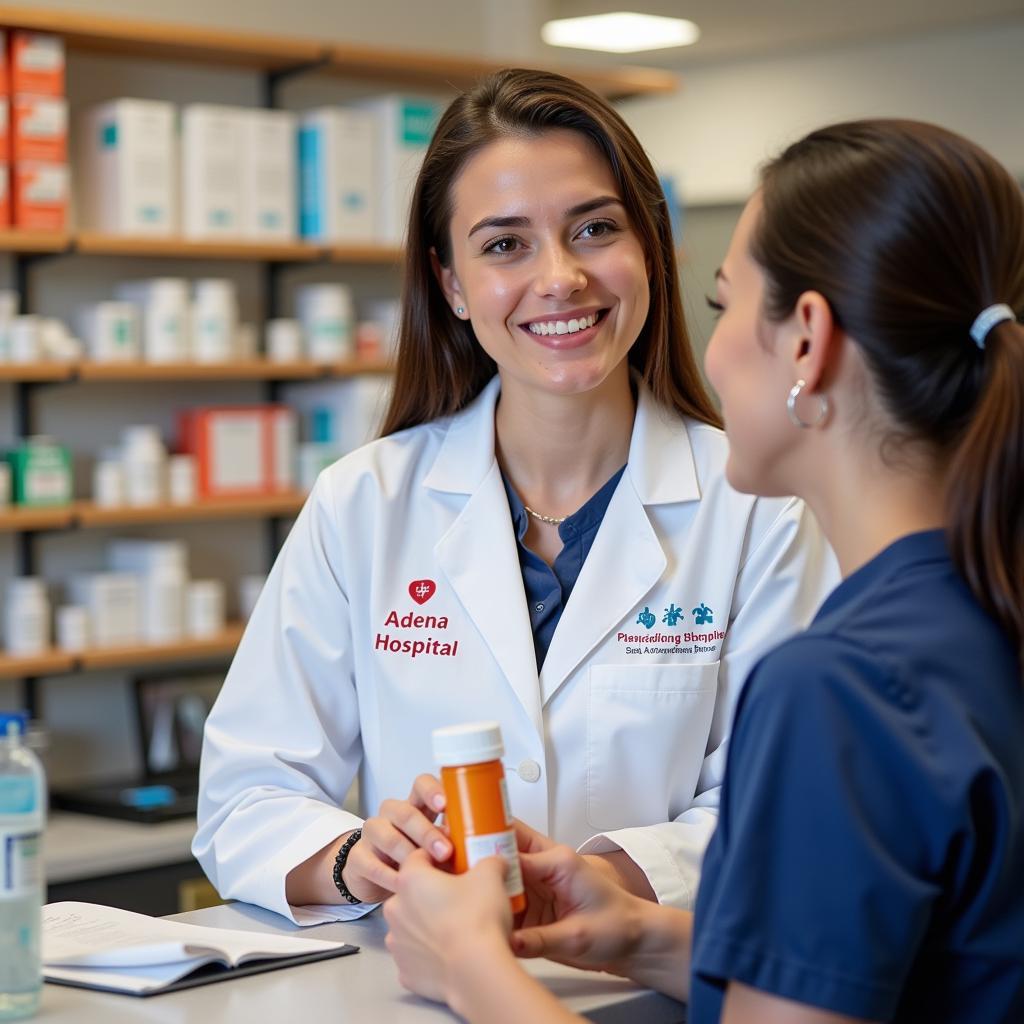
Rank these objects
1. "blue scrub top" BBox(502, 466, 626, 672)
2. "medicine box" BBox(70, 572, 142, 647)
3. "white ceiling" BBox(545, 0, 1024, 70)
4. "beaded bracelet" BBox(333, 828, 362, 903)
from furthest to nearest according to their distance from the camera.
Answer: "white ceiling" BBox(545, 0, 1024, 70)
"medicine box" BBox(70, 572, 142, 647)
"blue scrub top" BBox(502, 466, 626, 672)
"beaded bracelet" BBox(333, 828, 362, 903)

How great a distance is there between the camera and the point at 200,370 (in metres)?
3.58

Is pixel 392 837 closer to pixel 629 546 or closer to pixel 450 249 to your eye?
pixel 629 546

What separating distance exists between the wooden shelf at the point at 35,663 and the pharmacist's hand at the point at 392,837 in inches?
78.4

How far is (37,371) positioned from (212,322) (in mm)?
454

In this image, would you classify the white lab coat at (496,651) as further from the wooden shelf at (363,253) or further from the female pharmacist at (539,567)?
the wooden shelf at (363,253)

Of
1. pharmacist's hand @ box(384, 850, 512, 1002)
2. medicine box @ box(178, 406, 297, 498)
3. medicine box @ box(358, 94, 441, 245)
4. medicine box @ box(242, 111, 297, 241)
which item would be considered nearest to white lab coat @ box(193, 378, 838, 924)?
pharmacist's hand @ box(384, 850, 512, 1002)

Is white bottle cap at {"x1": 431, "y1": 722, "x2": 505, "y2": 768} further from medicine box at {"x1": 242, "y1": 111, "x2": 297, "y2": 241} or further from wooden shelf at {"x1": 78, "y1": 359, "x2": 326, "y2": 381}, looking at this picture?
medicine box at {"x1": 242, "y1": 111, "x2": 297, "y2": 241}

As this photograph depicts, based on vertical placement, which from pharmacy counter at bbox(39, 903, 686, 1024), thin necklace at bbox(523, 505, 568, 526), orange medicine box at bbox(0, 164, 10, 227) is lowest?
pharmacy counter at bbox(39, 903, 686, 1024)

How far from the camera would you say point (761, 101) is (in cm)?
840

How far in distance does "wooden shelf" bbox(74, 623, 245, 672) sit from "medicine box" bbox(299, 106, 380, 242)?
3.45ft

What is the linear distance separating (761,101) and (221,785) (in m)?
7.34

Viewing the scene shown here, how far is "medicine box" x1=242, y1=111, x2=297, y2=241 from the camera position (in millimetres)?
3684

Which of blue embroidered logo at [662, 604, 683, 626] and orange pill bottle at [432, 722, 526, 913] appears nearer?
orange pill bottle at [432, 722, 526, 913]

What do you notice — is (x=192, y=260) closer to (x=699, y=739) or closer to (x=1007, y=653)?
(x=699, y=739)
